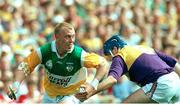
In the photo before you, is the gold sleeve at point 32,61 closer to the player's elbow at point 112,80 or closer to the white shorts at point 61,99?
the white shorts at point 61,99

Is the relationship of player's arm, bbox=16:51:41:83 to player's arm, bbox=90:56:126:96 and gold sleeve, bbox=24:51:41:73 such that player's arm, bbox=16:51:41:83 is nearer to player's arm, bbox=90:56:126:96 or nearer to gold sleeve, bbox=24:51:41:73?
gold sleeve, bbox=24:51:41:73

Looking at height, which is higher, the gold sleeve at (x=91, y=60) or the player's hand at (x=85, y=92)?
the player's hand at (x=85, y=92)

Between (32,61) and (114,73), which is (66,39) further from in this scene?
(114,73)

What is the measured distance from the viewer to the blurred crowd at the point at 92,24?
15091 mm

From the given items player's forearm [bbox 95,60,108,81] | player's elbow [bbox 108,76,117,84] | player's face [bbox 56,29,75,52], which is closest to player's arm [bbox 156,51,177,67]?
player's forearm [bbox 95,60,108,81]

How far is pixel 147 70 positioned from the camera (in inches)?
360

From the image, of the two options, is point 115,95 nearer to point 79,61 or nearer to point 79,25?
point 79,25

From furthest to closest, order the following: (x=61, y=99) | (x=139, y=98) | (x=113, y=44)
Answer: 1. (x=61, y=99)
2. (x=139, y=98)
3. (x=113, y=44)

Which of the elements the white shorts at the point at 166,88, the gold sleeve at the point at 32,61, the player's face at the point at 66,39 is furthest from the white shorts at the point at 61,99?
the white shorts at the point at 166,88

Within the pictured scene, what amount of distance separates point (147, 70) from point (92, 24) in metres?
7.64

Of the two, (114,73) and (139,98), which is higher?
(114,73)

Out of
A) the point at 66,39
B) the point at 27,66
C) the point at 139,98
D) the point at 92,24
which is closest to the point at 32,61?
the point at 27,66

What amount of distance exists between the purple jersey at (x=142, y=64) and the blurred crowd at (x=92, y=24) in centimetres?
522

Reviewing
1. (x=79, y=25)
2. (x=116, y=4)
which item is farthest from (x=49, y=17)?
(x=116, y=4)
